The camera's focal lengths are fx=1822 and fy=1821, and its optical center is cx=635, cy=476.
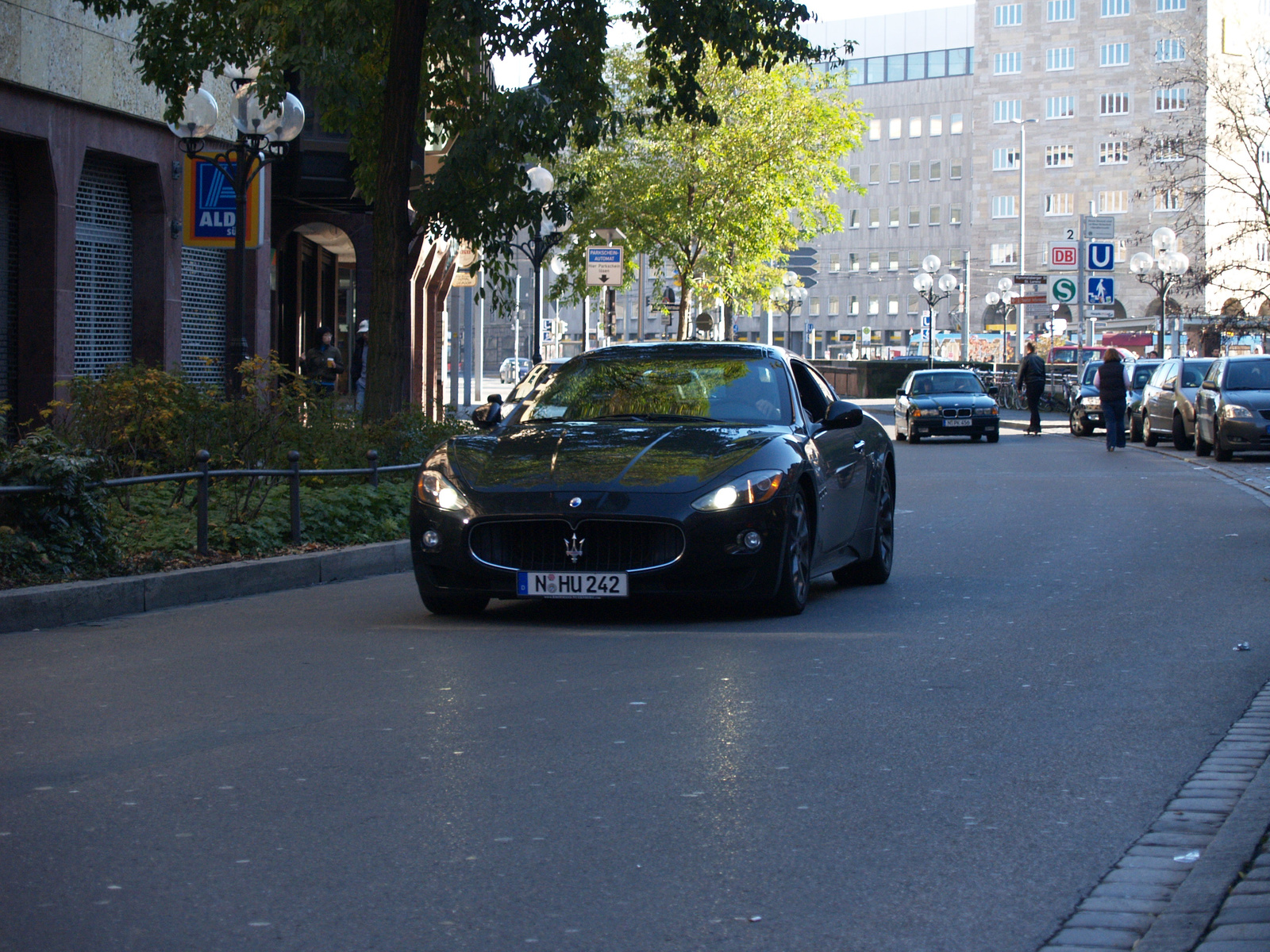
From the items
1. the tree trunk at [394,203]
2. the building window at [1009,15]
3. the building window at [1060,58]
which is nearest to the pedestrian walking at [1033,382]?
the tree trunk at [394,203]

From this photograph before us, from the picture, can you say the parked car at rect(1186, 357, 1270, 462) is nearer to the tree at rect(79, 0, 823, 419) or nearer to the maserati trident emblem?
the tree at rect(79, 0, 823, 419)

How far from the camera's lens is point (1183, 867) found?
4.60m

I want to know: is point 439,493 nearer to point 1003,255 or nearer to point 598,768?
point 598,768

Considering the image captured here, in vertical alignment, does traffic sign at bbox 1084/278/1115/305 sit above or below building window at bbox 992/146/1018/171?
below

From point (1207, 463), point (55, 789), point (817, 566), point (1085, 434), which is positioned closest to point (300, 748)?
point (55, 789)

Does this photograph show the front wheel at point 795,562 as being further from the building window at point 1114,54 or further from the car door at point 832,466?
the building window at point 1114,54

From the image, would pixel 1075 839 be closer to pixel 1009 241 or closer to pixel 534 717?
pixel 534 717

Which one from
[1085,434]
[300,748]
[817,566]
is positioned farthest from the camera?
[1085,434]

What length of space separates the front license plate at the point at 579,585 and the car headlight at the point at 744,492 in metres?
0.54

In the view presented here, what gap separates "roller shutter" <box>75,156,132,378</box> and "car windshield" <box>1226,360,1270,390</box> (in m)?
16.7

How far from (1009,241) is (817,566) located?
114m

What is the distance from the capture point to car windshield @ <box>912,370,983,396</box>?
125ft

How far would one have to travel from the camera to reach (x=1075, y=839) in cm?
492

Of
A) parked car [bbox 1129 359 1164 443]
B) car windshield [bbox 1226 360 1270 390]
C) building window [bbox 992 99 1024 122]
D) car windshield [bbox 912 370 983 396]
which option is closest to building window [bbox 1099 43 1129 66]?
building window [bbox 992 99 1024 122]
